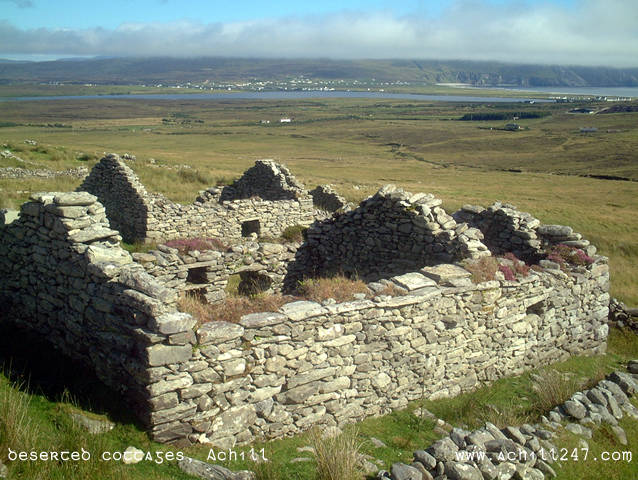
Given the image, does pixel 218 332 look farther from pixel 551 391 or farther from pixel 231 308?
pixel 551 391

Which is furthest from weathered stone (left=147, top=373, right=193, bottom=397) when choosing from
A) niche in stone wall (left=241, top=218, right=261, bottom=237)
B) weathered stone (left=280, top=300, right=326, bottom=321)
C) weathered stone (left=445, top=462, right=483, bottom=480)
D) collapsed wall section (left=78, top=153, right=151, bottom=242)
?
niche in stone wall (left=241, top=218, right=261, bottom=237)

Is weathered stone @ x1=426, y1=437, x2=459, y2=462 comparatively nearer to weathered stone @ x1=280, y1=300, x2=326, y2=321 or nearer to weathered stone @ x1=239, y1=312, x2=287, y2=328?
weathered stone @ x1=280, y1=300, x2=326, y2=321

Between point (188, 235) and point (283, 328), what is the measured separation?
44.4ft

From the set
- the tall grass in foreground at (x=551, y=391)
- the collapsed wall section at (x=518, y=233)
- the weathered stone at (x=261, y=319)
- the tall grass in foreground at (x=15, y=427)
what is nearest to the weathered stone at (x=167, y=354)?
the weathered stone at (x=261, y=319)

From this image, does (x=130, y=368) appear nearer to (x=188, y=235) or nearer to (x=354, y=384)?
(x=354, y=384)

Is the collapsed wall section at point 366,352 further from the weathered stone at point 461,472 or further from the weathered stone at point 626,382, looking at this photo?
the weathered stone at point 461,472

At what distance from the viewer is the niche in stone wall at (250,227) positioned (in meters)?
20.3

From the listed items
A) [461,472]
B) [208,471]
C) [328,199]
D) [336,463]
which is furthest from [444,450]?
[328,199]

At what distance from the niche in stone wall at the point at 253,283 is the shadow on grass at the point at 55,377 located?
6307mm

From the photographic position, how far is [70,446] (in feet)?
16.9

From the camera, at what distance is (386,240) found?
481 inches

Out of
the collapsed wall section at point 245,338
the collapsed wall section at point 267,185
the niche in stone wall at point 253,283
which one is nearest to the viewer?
the collapsed wall section at point 245,338

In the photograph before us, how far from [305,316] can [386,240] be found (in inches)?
220

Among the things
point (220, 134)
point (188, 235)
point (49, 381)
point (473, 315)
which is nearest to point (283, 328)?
point (49, 381)
